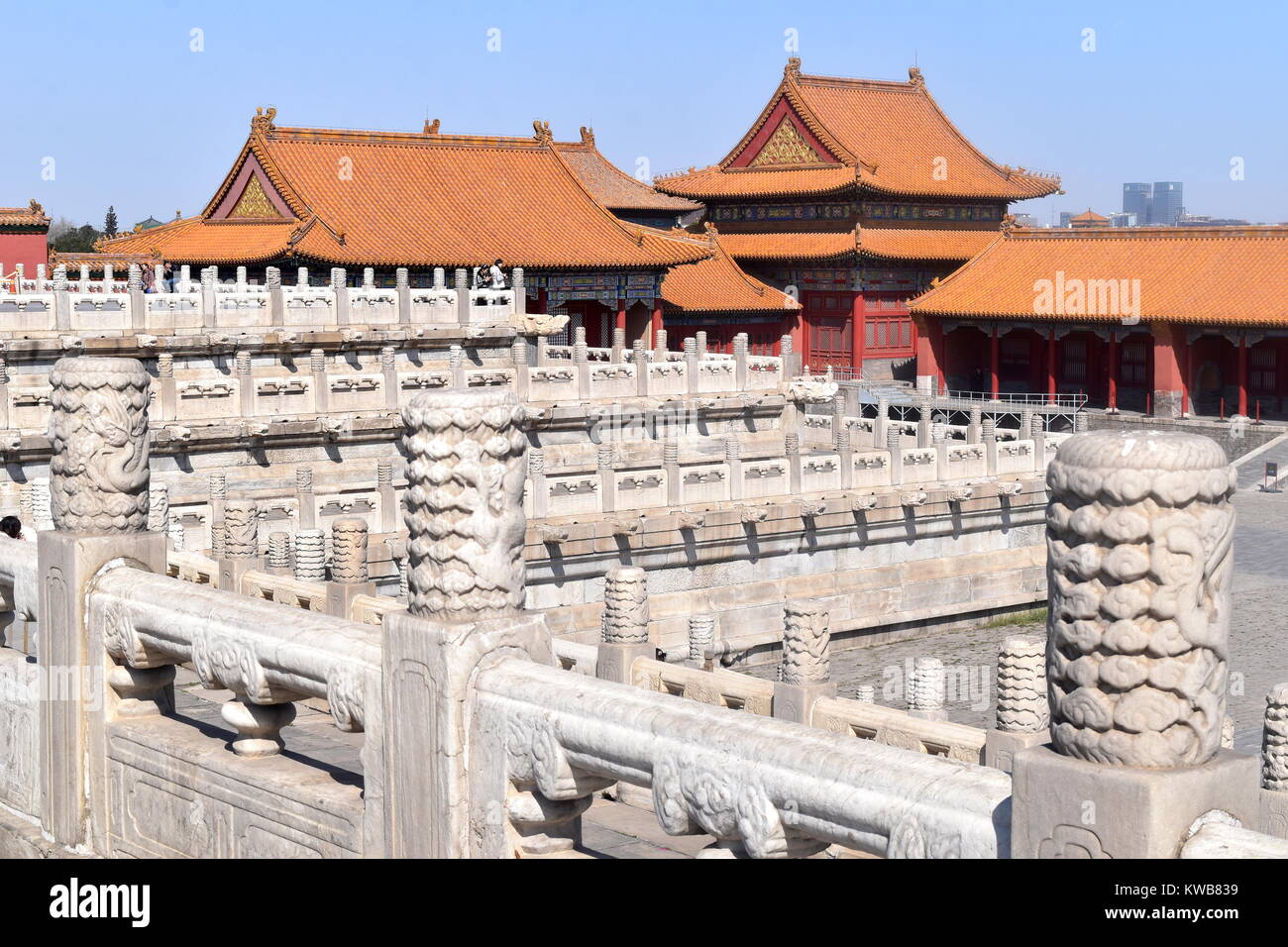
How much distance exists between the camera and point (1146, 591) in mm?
3834

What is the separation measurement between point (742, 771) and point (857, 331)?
43.3 metres

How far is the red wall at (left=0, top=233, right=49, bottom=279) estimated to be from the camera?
44500 mm

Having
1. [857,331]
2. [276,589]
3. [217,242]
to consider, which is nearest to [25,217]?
[217,242]

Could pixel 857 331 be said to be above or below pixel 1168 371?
above

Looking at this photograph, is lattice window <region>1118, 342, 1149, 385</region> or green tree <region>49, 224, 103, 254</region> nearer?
lattice window <region>1118, 342, 1149, 385</region>

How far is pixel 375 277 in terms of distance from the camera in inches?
1385

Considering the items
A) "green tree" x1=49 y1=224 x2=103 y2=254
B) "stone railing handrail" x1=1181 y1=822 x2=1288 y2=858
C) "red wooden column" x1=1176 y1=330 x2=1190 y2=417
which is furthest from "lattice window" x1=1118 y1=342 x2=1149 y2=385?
"green tree" x1=49 y1=224 x2=103 y2=254

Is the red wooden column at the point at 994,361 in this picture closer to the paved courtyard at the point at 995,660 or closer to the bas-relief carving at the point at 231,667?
the paved courtyard at the point at 995,660

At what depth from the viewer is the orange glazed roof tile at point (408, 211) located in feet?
115

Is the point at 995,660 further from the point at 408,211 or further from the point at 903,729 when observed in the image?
the point at 408,211

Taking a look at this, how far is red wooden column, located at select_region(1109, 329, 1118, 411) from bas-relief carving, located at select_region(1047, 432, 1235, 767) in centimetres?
3859

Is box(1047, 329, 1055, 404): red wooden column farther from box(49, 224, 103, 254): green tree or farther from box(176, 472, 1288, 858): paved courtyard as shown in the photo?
box(49, 224, 103, 254): green tree
